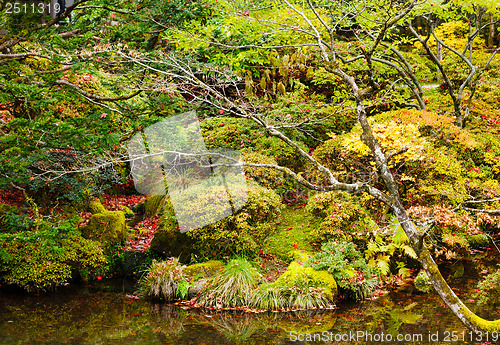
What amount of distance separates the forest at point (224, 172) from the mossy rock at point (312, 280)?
0.11 ft

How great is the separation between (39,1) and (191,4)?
8.75 feet

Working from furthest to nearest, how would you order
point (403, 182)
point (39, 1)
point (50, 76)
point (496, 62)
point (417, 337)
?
point (496, 62) < point (403, 182) < point (50, 76) < point (417, 337) < point (39, 1)

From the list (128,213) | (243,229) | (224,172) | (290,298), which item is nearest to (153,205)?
(128,213)

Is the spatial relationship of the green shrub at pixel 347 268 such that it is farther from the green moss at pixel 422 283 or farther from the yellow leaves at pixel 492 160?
the yellow leaves at pixel 492 160

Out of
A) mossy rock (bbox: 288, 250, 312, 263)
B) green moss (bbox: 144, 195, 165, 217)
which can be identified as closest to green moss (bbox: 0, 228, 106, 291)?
green moss (bbox: 144, 195, 165, 217)

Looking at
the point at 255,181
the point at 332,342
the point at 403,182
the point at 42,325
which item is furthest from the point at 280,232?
the point at 42,325

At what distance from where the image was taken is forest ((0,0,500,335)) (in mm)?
5062

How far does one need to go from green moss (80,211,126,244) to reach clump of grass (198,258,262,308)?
306 cm

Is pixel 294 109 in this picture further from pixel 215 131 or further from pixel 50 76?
pixel 50 76

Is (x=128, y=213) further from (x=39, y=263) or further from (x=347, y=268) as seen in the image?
(x=347, y=268)

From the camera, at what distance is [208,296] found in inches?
248

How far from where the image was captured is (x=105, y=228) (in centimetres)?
827

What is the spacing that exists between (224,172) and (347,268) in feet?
11.0

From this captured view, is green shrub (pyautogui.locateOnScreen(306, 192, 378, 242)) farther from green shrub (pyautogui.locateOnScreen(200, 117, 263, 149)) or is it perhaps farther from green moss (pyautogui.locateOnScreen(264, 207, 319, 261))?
green shrub (pyautogui.locateOnScreen(200, 117, 263, 149))
